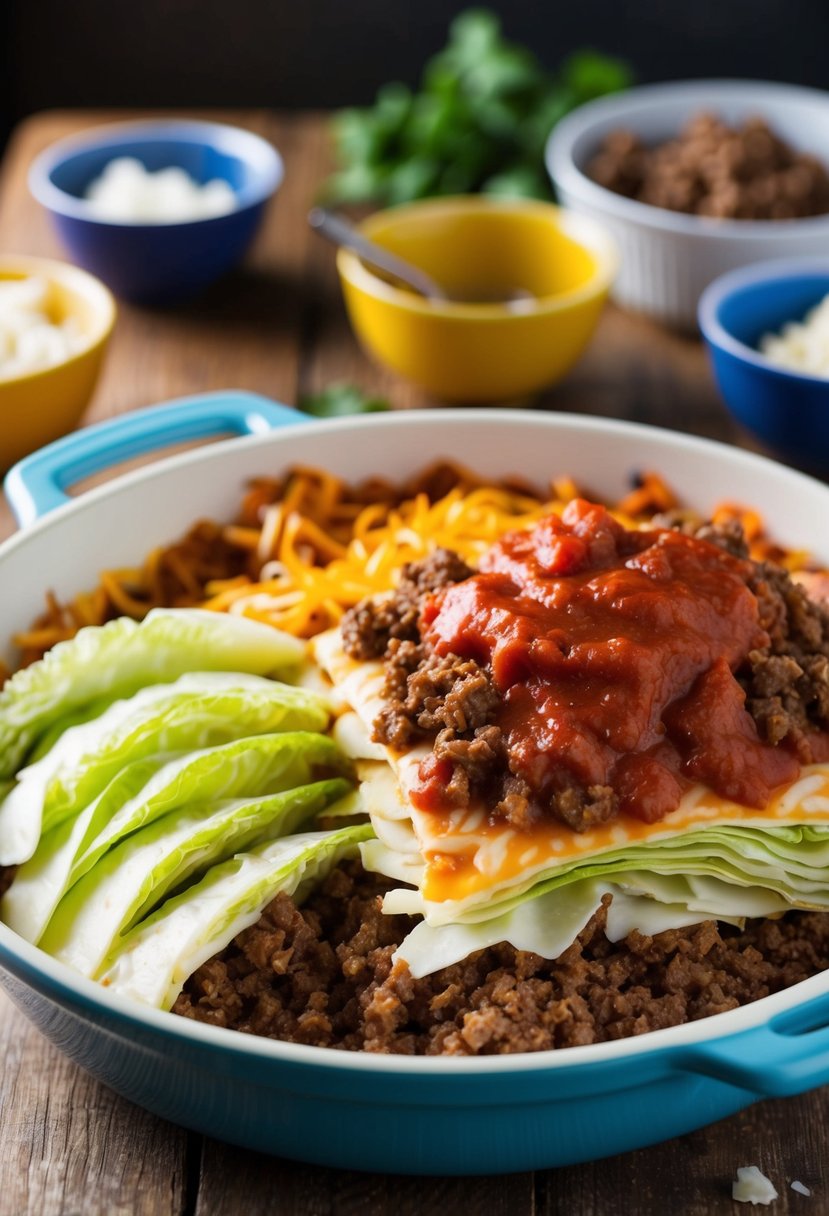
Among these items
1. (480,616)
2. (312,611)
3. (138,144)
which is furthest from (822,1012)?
(138,144)

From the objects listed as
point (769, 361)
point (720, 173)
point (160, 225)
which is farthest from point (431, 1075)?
point (720, 173)

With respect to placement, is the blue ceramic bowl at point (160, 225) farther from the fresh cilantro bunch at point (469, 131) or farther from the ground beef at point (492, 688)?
the ground beef at point (492, 688)

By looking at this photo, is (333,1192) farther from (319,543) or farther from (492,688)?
(319,543)

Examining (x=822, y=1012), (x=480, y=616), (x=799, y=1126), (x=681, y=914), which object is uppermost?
(x=480, y=616)

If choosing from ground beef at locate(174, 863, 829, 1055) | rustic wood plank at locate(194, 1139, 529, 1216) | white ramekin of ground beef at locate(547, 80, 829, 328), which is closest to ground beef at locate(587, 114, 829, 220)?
white ramekin of ground beef at locate(547, 80, 829, 328)

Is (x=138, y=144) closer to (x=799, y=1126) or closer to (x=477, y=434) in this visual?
(x=477, y=434)

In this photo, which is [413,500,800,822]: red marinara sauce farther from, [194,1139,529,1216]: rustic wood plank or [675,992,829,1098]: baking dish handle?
[194,1139,529,1216]: rustic wood plank

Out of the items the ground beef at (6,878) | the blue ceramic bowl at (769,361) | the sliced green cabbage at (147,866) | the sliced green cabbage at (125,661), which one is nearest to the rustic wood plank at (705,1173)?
the sliced green cabbage at (147,866)
